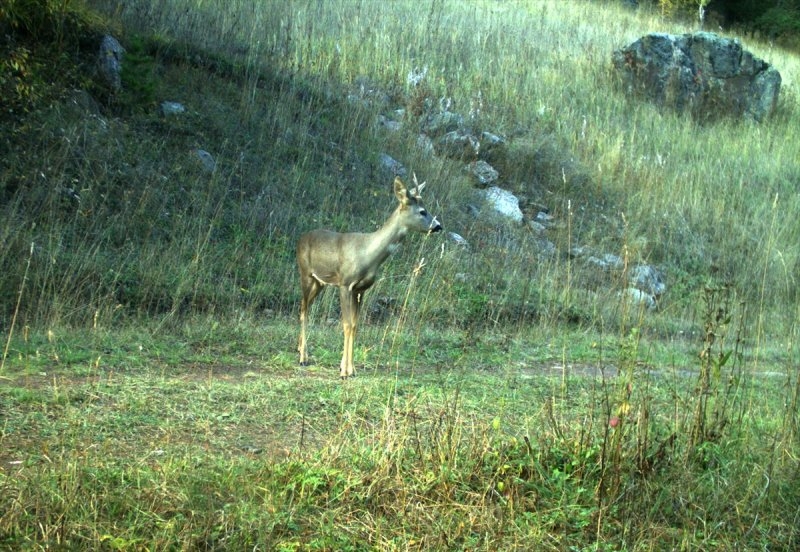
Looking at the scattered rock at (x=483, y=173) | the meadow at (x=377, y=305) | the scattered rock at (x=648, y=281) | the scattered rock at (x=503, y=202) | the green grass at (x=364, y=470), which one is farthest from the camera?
the scattered rock at (x=483, y=173)

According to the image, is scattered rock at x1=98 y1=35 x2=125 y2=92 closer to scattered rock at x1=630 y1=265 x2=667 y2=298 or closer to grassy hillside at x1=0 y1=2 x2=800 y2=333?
grassy hillside at x1=0 y1=2 x2=800 y2=333

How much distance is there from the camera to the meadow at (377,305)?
5992mm

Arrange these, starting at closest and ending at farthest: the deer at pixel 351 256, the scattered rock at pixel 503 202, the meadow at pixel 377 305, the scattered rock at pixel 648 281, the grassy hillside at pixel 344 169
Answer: the meadow at pixel 377 305, the deer at pixel 351 256, the grassy hillside at pixel 344 169, the scattered rock at pixel 648 281, the scattered rock at pixel 503 202

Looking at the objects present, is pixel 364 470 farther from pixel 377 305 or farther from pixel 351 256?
pixel 377 305

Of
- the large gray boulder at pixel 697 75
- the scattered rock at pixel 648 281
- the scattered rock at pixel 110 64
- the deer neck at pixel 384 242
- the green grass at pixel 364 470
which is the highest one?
the large gray boulder at pixel 697 75

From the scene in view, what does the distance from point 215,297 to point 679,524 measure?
279 inches

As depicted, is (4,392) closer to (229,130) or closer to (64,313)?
(64,313)

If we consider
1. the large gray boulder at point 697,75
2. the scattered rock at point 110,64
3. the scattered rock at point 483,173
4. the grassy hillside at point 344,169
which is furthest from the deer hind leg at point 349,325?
the large gray boulder at point 697,75

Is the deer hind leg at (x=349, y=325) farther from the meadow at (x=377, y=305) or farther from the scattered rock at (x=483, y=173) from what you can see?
the scattered rock at (x=483, y=173)

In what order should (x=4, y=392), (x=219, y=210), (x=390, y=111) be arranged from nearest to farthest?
(x=4, y=392), (x=219, y=210), (x=390, y=111)

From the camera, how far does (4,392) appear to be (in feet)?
23.2

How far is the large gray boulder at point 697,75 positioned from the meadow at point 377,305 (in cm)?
61

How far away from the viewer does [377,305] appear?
42.3 ft

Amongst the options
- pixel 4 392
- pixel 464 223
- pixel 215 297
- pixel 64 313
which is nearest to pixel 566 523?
pixel 4 392
